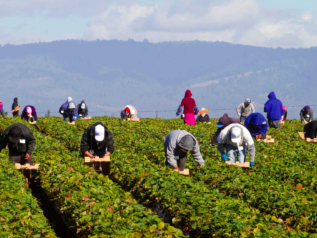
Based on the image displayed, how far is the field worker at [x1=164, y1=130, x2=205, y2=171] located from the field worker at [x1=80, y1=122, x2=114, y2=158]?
73.4 inches

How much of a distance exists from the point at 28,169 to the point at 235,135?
5604 millimetres

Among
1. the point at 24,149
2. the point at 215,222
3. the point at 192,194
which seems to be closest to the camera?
the point at 215,222

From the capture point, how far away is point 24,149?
559 inches

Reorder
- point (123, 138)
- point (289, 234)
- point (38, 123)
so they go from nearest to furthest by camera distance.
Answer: point (289, 234), point (123, 138), point (38, 123)

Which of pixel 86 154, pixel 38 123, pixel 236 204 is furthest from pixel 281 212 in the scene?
pixel 38 123

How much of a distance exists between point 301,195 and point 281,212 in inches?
44.0

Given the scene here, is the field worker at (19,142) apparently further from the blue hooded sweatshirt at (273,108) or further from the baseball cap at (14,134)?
the blue hooded sweatshirt at (273,108)

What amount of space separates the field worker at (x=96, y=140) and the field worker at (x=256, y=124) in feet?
22.4

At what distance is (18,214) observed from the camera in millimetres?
9195

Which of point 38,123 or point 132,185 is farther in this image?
point 38,123

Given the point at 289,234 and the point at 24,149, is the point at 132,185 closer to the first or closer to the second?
the point at 24,149

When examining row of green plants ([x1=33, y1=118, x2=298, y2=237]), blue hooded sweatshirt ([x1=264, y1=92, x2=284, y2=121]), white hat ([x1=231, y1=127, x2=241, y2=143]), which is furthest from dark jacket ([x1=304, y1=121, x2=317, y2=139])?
row of green plants ([x1=33, y1=118, x2=298, y2=237])

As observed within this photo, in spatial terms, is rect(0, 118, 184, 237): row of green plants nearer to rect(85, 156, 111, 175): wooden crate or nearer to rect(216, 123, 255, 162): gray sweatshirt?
rect(85, 156, 111, 175): wooden crate

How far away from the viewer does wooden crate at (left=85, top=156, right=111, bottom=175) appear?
14.1 m
